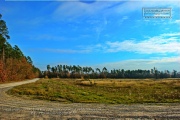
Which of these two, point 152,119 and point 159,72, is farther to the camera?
point 159,72

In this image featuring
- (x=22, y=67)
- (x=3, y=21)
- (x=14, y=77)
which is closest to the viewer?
(x=3, y=21)

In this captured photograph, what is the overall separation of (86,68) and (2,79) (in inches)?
4764

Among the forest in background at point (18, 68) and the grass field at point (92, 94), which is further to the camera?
the forest in background at point (18, 68)

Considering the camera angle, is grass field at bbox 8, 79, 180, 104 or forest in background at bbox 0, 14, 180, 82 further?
forest in background at bbox 0, 14, 180, 82

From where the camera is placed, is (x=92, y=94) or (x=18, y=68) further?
(x=18, y=68)

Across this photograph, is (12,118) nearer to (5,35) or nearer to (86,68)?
(5,35)

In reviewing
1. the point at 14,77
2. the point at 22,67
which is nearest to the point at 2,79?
the point at 14,77

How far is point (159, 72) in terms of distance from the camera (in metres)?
162

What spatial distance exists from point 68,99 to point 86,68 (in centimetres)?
14581

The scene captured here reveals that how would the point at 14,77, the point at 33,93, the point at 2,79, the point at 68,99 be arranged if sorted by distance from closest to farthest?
the point at 68,99, the point at 33,93, the point at 2,79, the point at 14,77

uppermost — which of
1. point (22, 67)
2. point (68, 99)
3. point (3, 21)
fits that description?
point (3, 21)

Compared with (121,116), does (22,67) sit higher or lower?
higher

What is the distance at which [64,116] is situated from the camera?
1079 cm

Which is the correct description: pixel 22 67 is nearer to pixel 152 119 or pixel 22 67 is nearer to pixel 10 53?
pixel 10 53
